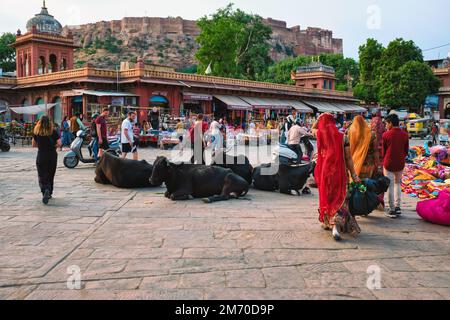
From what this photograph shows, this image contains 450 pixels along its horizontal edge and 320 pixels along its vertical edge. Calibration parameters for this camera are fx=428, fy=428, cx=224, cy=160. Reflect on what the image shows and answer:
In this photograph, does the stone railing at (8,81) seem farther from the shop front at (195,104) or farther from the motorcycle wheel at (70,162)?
the motorcycle wheel at (70,162)

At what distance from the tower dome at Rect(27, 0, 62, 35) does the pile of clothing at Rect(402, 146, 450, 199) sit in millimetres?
29996

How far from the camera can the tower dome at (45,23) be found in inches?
1289

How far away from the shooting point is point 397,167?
20.2ft

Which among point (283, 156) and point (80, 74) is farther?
point (80, 74)

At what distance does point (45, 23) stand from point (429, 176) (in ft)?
104

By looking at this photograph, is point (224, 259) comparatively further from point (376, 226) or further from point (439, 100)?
point (439, 100)

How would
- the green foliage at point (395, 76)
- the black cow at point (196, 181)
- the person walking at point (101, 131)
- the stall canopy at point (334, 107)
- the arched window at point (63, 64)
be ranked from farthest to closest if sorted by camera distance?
the green foliage at point (395, 76)
the stall canopy at point (334, 107)
the arched window at point (63, 64)
the person walking at point (101, 131)
the black cow at point (196, 181)

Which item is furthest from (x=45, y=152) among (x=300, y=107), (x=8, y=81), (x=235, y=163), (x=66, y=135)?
(x=300, y=107)

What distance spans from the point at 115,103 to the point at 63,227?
19.1m

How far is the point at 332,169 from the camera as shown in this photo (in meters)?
4.94

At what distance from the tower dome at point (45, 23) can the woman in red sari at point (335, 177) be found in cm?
3243

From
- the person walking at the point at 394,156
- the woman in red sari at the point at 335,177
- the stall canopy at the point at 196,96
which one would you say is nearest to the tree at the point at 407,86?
the stall canopy at the point at 196,96

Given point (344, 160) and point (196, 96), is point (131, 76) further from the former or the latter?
point (344, 160)
